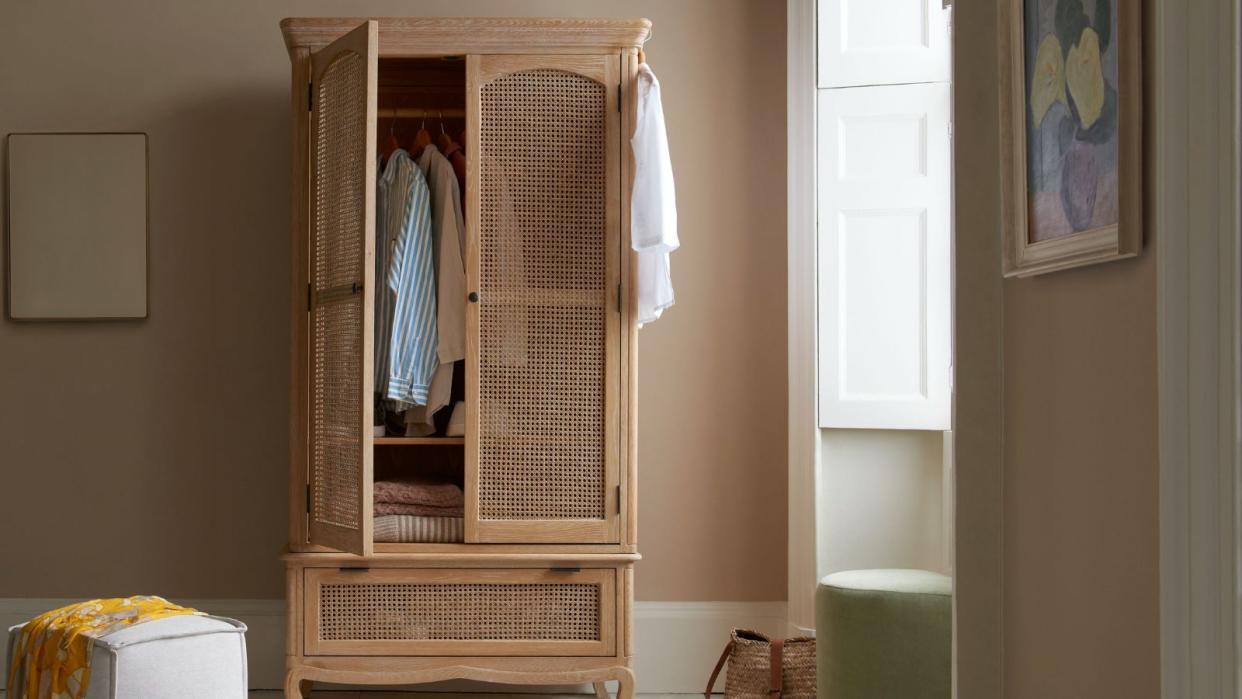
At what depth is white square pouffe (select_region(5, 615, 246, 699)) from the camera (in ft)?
7.03

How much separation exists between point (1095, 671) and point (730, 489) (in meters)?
2.10

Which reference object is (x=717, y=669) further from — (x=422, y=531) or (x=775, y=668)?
(x=422, y=531)

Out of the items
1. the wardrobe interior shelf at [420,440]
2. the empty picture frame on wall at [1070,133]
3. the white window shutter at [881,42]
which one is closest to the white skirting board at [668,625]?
the wardrobe interior shelf at [420,440]

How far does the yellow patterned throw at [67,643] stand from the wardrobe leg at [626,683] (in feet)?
3.70

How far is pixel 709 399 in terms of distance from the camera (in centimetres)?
359

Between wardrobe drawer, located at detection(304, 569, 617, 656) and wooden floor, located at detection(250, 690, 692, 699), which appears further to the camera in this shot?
wooden floor, located at detection(250, 690, 692, 699)

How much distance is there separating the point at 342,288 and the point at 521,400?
0.55m

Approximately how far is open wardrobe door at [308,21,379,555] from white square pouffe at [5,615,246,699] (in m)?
0.48

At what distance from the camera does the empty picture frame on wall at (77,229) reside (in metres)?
3.55

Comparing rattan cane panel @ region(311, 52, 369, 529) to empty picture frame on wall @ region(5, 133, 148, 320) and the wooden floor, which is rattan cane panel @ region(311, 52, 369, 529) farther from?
empty picture frame on wall @ region(5, 133, 148, 320)

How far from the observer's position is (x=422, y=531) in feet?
10.1

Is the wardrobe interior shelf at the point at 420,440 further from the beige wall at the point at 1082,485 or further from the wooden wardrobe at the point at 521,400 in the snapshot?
the beige wall at the point at 1082,485

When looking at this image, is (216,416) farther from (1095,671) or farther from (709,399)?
(1095,671)

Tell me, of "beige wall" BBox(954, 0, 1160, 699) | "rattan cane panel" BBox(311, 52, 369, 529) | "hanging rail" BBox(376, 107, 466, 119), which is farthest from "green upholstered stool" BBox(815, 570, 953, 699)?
"hanging rail" BBox(376, 107, 466, 119)
